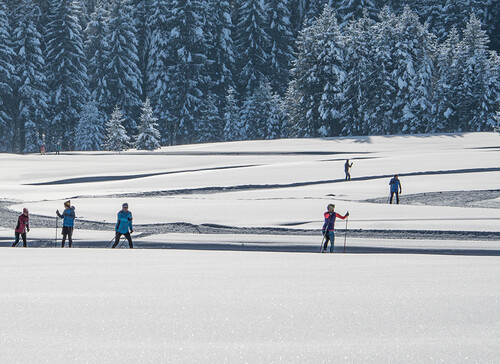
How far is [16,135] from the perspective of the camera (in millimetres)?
70500

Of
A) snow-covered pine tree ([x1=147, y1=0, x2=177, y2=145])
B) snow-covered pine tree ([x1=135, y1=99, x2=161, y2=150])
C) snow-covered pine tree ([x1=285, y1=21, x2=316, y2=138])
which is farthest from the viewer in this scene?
snow-covered pine tree ([x1=147, y1=0, x2=177, y2=145])

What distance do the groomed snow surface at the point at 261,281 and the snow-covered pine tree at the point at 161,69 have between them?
44.5 metres

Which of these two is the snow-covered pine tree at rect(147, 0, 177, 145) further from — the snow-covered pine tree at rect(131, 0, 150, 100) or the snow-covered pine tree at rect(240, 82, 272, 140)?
the snow-covered pine tree at rect(240, 82, 272, 140)

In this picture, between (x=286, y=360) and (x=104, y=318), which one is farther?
(x=104, y=318)

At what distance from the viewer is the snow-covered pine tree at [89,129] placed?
6725 cm

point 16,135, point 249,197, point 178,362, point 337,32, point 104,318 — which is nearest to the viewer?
point 178,362

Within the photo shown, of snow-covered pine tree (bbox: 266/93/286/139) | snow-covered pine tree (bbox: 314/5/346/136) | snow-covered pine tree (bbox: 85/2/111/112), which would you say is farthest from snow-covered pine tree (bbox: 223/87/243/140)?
snow-covered pine tree (bbox: 85/2/111/112)

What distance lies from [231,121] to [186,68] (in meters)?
7.67

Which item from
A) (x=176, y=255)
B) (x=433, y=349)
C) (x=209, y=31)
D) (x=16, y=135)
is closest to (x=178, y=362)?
(x=433, y=349)

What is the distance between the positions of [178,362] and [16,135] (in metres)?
69.4

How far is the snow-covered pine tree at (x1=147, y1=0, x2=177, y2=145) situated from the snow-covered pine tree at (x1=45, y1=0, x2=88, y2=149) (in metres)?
7.21

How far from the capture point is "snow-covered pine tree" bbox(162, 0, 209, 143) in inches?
2869

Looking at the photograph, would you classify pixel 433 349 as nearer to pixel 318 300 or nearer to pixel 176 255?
Result: pixel 318 300

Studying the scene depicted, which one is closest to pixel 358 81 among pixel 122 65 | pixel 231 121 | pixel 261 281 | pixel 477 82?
pixel 477 82
